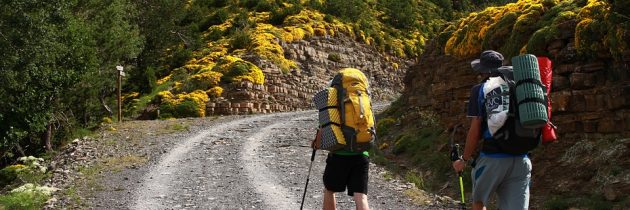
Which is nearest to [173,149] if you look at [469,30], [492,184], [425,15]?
[469,30]

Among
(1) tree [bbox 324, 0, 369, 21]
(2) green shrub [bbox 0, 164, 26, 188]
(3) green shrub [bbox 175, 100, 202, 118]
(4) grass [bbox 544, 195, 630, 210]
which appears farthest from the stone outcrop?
(1) tree [bbox 324, 0, 369, 21]

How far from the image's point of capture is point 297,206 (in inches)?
352

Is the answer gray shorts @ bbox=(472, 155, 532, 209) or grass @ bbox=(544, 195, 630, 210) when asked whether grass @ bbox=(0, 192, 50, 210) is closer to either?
gray shorts @ bbox=(472, 155, 532, 209)

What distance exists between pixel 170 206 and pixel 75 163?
6.20 meters

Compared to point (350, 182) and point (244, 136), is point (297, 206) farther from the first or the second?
point (244, 136)

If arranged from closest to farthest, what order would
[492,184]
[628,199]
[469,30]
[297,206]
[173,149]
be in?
1. [492,184]
2. [628,199]
3. [297,206]
4. [469,30]
5. [173,149]

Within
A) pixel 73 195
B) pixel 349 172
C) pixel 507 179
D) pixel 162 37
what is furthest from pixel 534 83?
pixel 162 37

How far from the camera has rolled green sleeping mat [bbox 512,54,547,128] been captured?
4.16 m

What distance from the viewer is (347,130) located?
17.5 ft

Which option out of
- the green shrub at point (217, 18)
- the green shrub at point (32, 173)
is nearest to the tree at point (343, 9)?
the green shrub at point (217, 18)

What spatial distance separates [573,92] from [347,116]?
19.0 feet

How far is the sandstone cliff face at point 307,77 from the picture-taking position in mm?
29422

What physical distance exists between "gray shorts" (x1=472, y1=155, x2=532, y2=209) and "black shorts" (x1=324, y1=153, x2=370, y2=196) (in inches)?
49.9

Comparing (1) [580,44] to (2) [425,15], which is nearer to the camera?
(1) [580,44]
